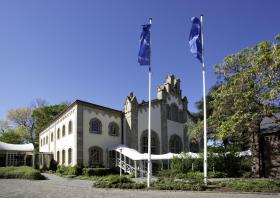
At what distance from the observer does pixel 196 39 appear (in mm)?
20750

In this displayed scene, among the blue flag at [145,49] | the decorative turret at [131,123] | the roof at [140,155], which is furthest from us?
the decorative turret at [131,123]

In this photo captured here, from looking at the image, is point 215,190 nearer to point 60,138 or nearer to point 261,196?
point 261,196

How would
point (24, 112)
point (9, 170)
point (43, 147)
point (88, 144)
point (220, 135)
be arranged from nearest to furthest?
1. point (220, 135)
2. point (9, 170)
3. point (88, 144)
4. point (43, 147)
5. point (24, 112)

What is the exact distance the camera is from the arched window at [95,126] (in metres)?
35.4

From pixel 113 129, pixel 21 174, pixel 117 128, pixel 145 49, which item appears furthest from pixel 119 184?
pixel 117 128

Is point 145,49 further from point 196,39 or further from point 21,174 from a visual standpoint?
point 21,174

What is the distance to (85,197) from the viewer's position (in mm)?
13945

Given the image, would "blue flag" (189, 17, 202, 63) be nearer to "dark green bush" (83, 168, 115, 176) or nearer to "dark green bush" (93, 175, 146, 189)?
"dark green bush" (93, 175, 146, 189)

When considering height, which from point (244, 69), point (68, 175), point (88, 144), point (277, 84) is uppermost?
point (244, 69)

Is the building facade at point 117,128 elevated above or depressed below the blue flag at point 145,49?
below

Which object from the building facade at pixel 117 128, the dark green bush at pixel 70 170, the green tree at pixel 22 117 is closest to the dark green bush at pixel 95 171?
the dark green bush at pixel 70 170

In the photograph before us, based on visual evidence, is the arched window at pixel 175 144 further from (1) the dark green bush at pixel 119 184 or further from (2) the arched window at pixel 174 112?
(1) the dark green bush at pixel 119 184

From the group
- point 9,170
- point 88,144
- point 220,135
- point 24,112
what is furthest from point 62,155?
point 24,112

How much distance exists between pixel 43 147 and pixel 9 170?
25.4 m
